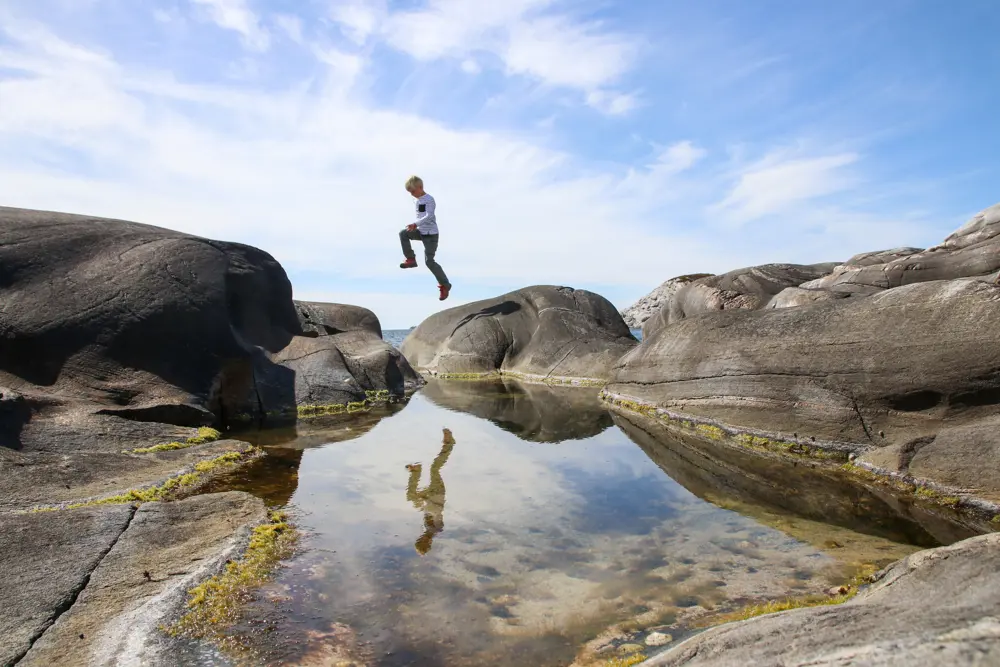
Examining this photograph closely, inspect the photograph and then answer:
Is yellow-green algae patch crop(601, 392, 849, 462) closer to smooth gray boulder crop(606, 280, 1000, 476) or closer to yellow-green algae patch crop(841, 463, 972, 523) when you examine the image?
smooth gray boulder crop(606, 280, 1000, 476)

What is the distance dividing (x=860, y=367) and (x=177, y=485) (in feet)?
28.9

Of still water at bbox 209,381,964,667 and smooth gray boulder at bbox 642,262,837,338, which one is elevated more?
smooth gray boulder at bbox 642,262,837,338

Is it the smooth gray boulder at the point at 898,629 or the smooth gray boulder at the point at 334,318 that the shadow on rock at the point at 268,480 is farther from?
the smooth gray boulder at the point at 334,318

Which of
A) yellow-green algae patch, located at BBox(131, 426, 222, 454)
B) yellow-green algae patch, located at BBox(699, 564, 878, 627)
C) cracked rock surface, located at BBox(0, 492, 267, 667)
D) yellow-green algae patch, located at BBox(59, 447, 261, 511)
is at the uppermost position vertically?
yellow-green algae patch, located at BBox(131, 426, 222, 454)

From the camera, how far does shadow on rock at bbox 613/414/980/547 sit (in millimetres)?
5965

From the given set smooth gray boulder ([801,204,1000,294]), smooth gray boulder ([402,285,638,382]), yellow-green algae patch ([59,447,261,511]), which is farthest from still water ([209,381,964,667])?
smooth gray boulder ([402,285,638,382])

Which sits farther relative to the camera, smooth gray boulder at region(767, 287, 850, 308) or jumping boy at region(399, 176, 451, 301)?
smooth gray boulder at region(767, 287, 850, 308)

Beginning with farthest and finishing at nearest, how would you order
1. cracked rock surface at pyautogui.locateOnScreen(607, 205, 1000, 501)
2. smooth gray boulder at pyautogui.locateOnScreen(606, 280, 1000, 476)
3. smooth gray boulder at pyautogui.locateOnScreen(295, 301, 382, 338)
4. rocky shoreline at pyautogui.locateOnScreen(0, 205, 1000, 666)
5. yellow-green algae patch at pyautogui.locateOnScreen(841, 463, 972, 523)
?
smooth gray boulder at pyautogui.locateOnScreen(295, 301, 382, 338), smooth gray boulder at pyautogui.locateOnScreen(606, 280, 1000, 476), cracked rock surface at pyautogui.locateOnScreen(607, 205, 1000, 501), yellow-green algae patch at pyautogui.locateOnScreen(841, 463, 972, 523), rocky shoreline at pyautogui.locateOnScreen(0, 205, 1000, 666)

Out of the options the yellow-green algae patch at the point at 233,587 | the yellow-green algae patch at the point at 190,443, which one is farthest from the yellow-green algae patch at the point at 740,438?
the yellow-green algae patch at the point at 190,443

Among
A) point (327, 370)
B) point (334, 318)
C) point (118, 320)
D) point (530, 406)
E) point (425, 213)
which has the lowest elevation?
point (530, 406)

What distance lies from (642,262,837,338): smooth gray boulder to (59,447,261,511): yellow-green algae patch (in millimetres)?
12481

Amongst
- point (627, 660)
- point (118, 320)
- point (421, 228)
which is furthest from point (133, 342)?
point (627, 660)

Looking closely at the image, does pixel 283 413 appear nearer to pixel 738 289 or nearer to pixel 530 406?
pixel 530 406

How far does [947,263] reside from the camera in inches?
542
